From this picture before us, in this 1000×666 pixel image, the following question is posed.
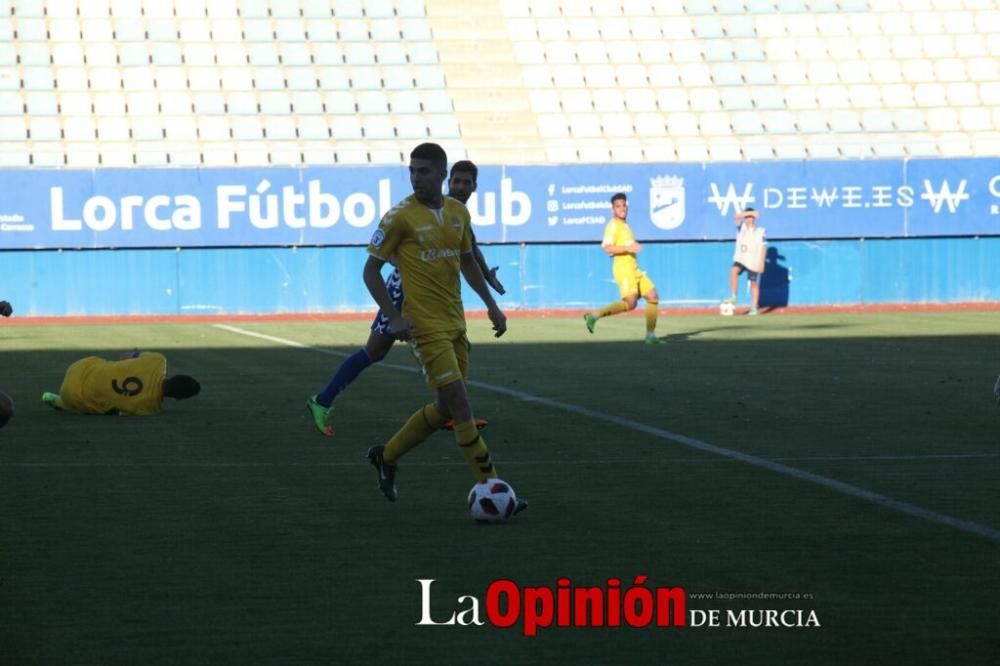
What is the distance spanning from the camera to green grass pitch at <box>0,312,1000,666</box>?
618 cm

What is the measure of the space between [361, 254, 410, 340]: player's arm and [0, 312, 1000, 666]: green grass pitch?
919 mm

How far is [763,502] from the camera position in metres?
9.36

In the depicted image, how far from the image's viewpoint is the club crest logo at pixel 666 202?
1411 inches

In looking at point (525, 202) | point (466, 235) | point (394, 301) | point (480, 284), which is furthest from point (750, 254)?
point (466, 235)

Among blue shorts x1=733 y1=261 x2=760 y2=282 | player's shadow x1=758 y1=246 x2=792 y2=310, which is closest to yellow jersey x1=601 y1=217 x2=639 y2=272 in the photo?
blue shorts x1=733 y1=261 x2=760 y2=282

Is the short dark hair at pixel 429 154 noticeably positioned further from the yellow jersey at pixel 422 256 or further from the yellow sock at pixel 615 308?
the yellow sock at pixel 615 308

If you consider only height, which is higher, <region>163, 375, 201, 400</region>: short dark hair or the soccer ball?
<region>163, 375, 201, 400</region>: short dark hair

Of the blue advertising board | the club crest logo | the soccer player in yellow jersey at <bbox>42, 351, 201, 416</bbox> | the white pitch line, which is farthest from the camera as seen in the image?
the club crest logo

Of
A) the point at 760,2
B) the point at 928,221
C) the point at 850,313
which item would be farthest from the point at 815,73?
the point at 850,313

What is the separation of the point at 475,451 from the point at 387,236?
45.6 inches

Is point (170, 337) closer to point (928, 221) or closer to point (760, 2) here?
point (928, 221)

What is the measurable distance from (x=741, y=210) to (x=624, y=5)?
29.7ft

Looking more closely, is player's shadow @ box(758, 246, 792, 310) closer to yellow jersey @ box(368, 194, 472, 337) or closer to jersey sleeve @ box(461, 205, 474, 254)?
jersey sleeve @ box(461, 205, 474, 254)

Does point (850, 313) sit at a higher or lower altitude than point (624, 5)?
lower
